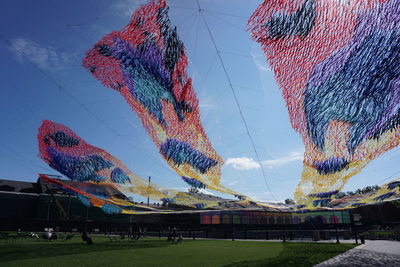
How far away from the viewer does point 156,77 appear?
32.5 ft

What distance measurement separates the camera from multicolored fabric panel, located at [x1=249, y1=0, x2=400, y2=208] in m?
6.35

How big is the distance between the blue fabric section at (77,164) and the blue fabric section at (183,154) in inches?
298

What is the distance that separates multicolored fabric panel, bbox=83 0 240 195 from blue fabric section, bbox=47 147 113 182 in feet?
26.4

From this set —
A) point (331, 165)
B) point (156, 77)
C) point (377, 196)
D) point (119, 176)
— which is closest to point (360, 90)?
point (331, 165)

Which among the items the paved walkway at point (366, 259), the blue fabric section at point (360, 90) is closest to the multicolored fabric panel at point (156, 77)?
the blue fabric section at point (360, 90)

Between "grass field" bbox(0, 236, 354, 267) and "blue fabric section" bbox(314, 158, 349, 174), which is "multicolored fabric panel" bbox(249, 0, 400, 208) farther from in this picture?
"grass field" bbox(0, 236, 354, 267)

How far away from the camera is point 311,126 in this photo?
379 inches

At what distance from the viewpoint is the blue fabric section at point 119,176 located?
19.9 metres

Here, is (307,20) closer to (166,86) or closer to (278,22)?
(278,22)

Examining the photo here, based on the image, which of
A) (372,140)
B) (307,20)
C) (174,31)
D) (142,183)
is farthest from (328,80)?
(142,183)

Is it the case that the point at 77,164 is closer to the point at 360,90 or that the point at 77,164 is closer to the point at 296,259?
the point at 296,259

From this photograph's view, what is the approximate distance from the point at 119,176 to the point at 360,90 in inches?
689

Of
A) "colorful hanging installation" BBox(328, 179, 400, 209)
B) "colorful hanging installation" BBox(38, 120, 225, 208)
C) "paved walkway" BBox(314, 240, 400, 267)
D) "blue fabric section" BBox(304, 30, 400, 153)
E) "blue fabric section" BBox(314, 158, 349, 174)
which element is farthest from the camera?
"colorful hanging installation" BBox(328, 179, 400, 209)

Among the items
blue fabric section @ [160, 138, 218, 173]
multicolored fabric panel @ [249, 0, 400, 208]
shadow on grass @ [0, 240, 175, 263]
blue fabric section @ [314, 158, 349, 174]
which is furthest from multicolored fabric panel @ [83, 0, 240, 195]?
shadow on grass @ [0, 240, 175, 263]
